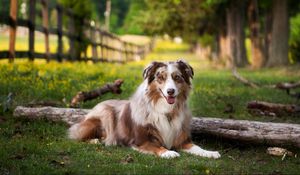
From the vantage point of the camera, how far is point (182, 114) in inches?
315

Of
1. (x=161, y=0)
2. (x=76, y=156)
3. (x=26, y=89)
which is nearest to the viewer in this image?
(x=76, y=156)

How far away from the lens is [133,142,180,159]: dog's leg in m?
7.39

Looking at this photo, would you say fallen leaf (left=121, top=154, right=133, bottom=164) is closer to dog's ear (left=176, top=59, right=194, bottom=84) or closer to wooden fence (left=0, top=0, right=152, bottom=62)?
dog's ear (left=176, top=59, right=194, bottom=84)

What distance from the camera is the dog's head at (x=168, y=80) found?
7566mm

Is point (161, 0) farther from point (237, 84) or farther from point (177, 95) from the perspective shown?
point (177, 95)

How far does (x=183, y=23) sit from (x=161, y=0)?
4472 millimetres

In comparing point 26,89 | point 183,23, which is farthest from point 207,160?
point 183,23

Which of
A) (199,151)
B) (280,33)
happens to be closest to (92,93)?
(199,151)

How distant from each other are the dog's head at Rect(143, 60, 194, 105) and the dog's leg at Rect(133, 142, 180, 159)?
62 cm

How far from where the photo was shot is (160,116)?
7867mm

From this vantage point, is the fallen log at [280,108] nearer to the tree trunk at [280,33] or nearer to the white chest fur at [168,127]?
the white chest fur at [168,127]

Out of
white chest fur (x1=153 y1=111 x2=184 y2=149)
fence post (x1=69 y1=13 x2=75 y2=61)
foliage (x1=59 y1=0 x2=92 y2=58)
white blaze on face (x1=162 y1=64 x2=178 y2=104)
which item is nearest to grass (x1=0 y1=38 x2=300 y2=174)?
white chest fur (x1=153 y1=111 x2=184 y2=149)

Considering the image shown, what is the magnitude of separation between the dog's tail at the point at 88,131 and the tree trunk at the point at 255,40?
964 inches

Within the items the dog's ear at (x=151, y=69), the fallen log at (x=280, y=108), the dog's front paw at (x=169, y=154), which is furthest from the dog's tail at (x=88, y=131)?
the fallen log at (x=280, y=108)
